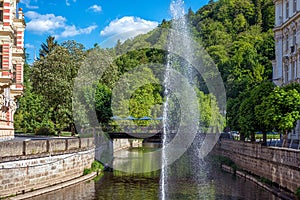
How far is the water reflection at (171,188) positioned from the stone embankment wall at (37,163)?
94 cm

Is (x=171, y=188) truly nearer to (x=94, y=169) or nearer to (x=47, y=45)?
(x=94, y=169)

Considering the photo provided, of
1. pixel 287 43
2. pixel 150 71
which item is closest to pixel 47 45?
pixel 150 71

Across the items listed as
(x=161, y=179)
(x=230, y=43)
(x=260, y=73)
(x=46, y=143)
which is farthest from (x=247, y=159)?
(x=230, y=43)

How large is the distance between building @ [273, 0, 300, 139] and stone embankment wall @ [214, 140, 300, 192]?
210 inches

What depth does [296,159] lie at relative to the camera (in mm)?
24078

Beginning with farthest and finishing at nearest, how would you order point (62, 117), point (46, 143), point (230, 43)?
1. point (230, 43)
2. point (62, 117)
3. point (46, 143)

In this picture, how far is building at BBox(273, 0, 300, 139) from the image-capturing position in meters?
41.7

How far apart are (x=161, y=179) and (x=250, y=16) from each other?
9966 centimetres

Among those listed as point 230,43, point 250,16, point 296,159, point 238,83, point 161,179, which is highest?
A: point 250,16

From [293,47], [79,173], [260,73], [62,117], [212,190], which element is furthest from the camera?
[260,73]

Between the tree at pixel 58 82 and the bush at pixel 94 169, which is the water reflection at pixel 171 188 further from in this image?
the tree at pixel 58 82

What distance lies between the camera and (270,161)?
29609 mm

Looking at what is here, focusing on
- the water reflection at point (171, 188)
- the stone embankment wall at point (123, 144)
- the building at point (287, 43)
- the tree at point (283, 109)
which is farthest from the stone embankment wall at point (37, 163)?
the stone embankment wall at point (123, 144)

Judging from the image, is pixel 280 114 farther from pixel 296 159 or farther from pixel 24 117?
pixel 24 117
